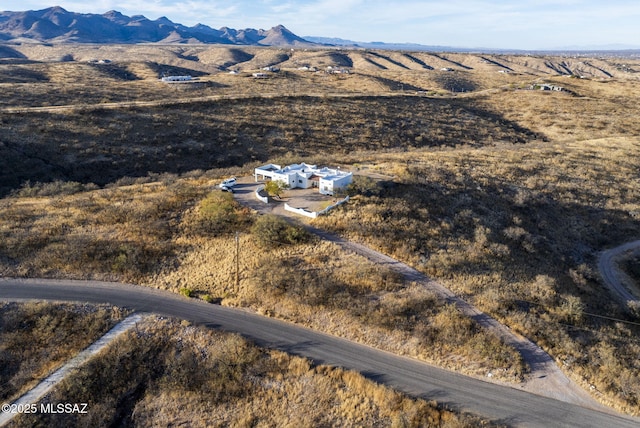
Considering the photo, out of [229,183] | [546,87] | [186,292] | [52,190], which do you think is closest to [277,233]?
[186,292]

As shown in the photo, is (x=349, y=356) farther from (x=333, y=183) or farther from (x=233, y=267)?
(x=333, y=183)

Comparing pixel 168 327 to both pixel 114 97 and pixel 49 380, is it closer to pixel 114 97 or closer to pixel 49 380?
pixel 49 380

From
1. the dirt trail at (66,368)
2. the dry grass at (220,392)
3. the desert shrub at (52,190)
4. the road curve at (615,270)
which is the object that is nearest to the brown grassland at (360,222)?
the desert shrub at (52,190)

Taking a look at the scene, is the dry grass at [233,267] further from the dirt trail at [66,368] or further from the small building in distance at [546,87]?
the small building in distance at [546,87]

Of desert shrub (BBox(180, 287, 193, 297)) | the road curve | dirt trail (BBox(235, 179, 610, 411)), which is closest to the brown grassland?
desert shrub (BBox(180, 287, 193, 297))

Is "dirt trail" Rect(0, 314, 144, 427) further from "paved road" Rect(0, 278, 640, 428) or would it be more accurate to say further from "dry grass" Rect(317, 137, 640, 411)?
"dry grass" Rect(317, 137, 640, 411)

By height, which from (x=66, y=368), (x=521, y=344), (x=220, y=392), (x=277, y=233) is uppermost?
(x=277, y=233)

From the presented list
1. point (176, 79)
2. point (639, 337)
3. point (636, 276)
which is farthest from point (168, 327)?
point (176, 79)

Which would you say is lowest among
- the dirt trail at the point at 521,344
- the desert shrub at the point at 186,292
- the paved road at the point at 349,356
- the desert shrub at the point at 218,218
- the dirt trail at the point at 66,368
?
the dirt trail at the point at 66,368
